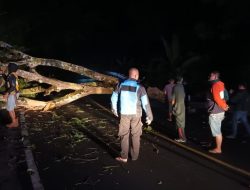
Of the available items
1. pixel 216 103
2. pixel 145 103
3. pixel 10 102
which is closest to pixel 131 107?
pixel 145 103

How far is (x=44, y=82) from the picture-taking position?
15.0 meters

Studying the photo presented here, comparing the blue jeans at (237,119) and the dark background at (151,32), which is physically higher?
the dark background at (151,32)

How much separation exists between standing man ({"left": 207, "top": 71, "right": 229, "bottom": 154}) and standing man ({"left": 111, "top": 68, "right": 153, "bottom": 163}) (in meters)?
1.80

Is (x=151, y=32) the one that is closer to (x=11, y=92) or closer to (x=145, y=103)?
(x=11, y=92)

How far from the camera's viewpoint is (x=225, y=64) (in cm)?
2209

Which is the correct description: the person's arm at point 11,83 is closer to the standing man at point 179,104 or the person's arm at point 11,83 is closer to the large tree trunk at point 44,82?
the large tree trunk at point 44,82

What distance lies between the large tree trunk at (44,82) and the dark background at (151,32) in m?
2.75

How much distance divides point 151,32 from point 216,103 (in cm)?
2197

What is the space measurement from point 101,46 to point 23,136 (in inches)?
1343

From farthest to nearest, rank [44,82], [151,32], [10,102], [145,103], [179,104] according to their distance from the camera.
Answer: [151,32], [44,82], [10,102], [179,104], [145,103]

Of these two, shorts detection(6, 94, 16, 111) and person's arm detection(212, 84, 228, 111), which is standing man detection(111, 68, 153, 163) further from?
shorts detection(6, 94, 16, 111)

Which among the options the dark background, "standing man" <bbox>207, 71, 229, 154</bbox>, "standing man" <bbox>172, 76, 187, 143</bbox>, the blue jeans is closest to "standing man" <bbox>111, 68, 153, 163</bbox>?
"standing man" <bbox>207, 71, 229, 154</bbox>

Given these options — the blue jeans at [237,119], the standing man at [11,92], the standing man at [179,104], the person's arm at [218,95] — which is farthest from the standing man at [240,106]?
the standing man at [11,92]

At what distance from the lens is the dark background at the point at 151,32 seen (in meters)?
19.9
